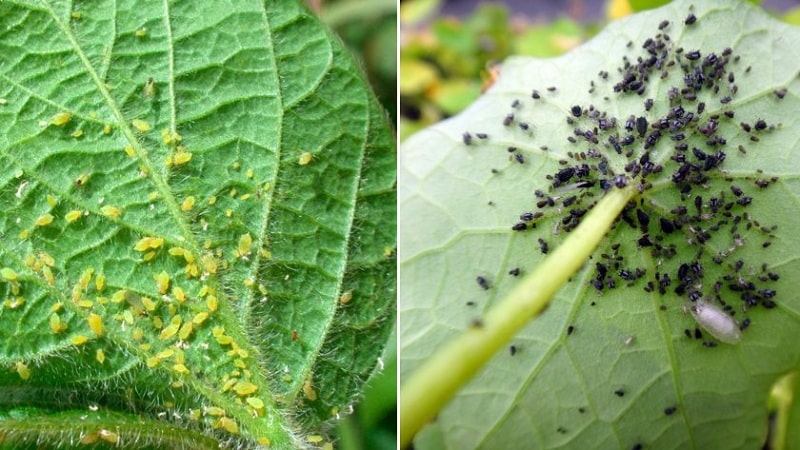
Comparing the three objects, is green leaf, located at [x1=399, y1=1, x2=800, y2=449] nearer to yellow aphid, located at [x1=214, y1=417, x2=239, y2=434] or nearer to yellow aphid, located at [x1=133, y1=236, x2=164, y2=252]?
yellow aphid, located at [x1=214, y1=417, x2=239, y2=434]

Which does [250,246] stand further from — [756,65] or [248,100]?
[756,65]

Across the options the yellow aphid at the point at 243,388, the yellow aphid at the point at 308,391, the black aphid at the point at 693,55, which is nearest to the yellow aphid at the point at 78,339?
the yellow aphid at the point at 243,388

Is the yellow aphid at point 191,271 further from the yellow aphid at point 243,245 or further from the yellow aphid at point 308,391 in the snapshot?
the yellow aphid at point 308,391

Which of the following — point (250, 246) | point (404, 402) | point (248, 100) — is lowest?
point (250, 246)

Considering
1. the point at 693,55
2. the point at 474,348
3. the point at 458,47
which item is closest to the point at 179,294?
the point at 474,348

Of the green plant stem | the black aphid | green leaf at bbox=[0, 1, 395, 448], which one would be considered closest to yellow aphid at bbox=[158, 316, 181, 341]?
green leaf at bbox=[0, 1, 395, 448]

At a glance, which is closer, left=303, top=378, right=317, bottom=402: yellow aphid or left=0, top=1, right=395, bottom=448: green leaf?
left=0, top=1, right=395, bottom=448: green leaf

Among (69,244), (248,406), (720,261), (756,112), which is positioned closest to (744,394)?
(720,261)
